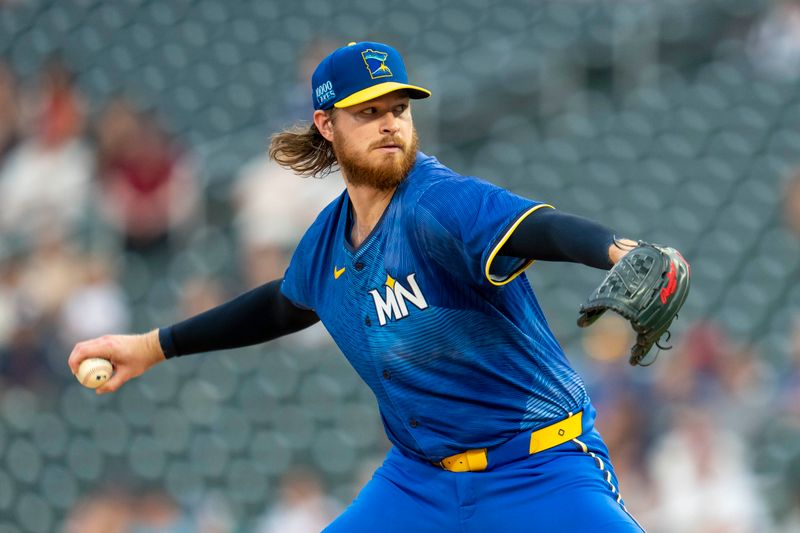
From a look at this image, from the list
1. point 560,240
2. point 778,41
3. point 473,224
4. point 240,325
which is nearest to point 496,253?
point 473,224

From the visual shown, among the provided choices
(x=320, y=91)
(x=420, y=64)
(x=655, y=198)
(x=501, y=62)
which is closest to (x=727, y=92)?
(x=655, y=198)

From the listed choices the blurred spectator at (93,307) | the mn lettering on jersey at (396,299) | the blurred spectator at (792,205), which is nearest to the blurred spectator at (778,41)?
the blurred spectator at (792,205)

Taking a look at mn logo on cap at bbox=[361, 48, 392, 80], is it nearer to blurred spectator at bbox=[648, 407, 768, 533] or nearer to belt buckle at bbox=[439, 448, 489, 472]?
belt buckle at bbox=[439, 448, 489, 472]

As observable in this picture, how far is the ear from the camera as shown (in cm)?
392

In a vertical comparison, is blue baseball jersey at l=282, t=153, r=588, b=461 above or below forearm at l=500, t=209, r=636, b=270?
below

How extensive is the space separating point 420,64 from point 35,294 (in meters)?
3.24

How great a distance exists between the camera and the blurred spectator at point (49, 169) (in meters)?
8.76

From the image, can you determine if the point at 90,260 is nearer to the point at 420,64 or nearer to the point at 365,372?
the point at 420,64

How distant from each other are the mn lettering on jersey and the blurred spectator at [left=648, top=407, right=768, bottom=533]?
11.7ft

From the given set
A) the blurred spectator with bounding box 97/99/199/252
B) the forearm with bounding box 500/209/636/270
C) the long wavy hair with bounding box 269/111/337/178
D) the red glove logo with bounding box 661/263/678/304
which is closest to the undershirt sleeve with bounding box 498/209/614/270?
the forearm with bounding box 500/209/636/270

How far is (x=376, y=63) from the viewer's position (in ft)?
12.2

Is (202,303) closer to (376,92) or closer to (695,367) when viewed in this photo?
(695,367)

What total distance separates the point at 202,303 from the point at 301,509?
1667 mm

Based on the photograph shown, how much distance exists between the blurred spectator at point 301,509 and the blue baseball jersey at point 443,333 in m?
3.57
